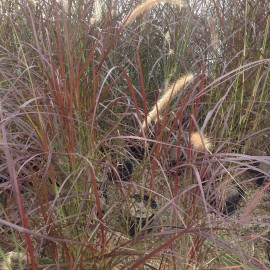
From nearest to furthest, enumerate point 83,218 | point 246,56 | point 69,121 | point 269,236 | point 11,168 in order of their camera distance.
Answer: point 11,168 → point 69,121 → point 83,218 → point 269,236 → point 246,56

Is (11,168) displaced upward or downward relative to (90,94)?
upward

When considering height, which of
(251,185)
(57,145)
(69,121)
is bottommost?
(251,185)

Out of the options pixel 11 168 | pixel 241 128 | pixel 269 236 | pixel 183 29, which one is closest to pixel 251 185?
pixel 241 128

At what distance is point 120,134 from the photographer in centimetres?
210

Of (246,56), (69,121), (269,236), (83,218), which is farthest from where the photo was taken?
(246,56)

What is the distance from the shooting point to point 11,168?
98cm

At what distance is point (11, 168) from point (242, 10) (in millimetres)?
2210

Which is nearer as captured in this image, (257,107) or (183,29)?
(257,107)

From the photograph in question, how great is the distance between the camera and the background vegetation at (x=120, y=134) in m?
1.34

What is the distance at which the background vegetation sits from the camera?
Answer: 1.34m

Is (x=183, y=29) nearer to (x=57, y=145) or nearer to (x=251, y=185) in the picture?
(x=251, y=185)

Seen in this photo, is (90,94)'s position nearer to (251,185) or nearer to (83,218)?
(83,218)

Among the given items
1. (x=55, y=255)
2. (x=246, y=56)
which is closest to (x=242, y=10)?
(x=246, y=56)

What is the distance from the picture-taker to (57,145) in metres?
1.62
